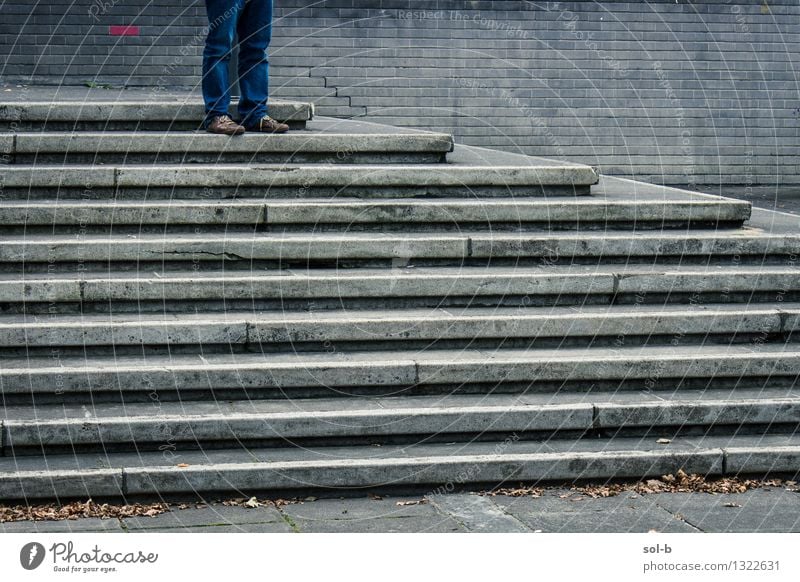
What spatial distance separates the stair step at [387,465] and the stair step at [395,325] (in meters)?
0.82

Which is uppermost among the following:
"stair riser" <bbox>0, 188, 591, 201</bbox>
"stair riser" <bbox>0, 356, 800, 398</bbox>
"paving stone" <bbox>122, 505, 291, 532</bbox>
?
"stair riser" <bbox>0, 188, 591, 201</bbox>

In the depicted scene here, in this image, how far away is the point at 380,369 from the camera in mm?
6387

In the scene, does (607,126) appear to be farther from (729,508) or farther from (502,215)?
(729,508)

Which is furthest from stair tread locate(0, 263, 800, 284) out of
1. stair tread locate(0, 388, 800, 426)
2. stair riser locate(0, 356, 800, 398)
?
stair tread locate(0, 388, 800, 426)

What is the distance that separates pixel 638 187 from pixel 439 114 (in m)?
5.54

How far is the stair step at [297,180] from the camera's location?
7.63m

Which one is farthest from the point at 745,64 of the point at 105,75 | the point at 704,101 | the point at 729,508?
the point at 729,508

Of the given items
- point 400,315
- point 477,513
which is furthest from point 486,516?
point 400,315

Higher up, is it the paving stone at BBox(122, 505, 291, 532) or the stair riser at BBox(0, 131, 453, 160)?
the stair riser at BBox(0, 131, 453, 160)

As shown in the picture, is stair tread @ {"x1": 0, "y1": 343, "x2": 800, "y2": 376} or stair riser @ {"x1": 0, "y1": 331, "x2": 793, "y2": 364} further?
stair riser @ {"x1": 0, "y1": 331, "x2": 793, "y2": 364}

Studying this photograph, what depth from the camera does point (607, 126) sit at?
1463cm

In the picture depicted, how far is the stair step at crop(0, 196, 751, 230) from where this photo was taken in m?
7.33

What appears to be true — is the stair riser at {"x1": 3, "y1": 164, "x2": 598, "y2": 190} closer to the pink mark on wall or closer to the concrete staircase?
the concrete staircase

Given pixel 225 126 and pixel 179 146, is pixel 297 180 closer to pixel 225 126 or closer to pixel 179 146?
pixel 225 126
